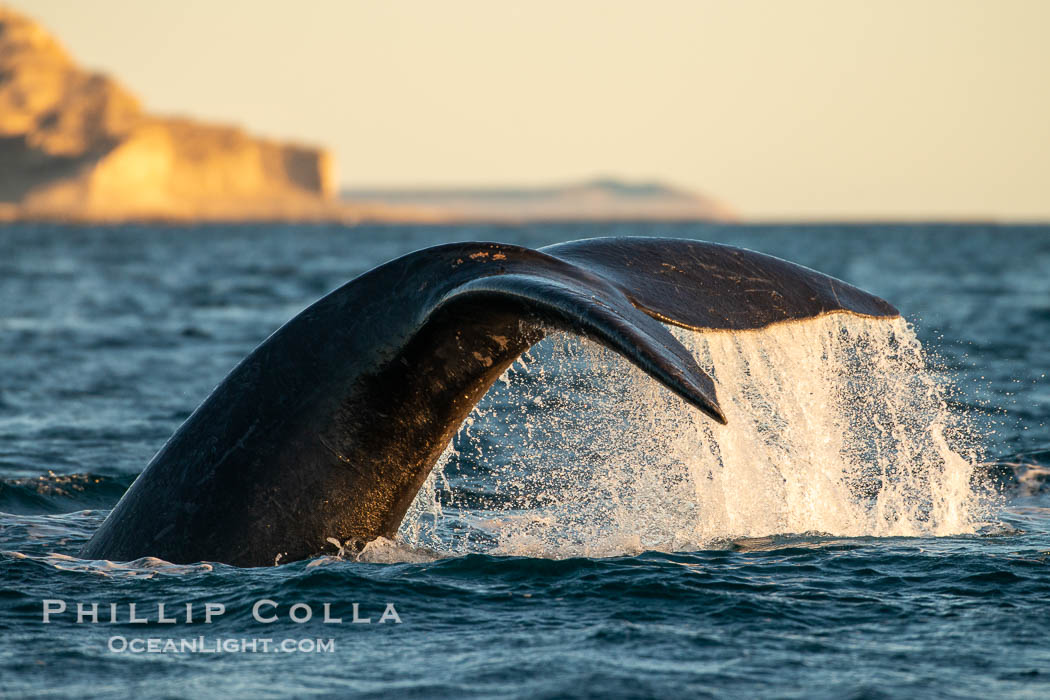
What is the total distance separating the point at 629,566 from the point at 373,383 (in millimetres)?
1661

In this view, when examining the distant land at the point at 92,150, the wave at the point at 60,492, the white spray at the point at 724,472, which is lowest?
the wave at the point at 60,492

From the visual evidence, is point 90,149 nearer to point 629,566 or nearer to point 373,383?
point 629,566

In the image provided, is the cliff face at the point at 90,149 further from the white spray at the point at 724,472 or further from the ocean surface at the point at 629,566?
the white spray at the point at 724,472

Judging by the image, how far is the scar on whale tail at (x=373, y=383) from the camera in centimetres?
496

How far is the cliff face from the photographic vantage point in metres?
140

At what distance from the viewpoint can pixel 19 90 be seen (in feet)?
474

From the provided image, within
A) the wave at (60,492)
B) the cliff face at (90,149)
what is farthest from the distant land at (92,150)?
the wave at (60,492)

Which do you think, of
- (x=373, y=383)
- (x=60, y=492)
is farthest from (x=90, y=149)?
(x=373, y=383)

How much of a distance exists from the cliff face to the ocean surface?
136 m

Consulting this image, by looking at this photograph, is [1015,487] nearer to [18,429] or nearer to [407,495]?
[407,495]

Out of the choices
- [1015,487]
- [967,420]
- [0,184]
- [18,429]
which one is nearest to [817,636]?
[1015,487]

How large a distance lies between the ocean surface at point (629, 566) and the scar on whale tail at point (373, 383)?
0.57 feet

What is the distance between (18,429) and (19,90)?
475ft

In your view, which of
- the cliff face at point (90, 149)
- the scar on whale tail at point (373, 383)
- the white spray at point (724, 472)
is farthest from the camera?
the cliff face at point (90, 149)
